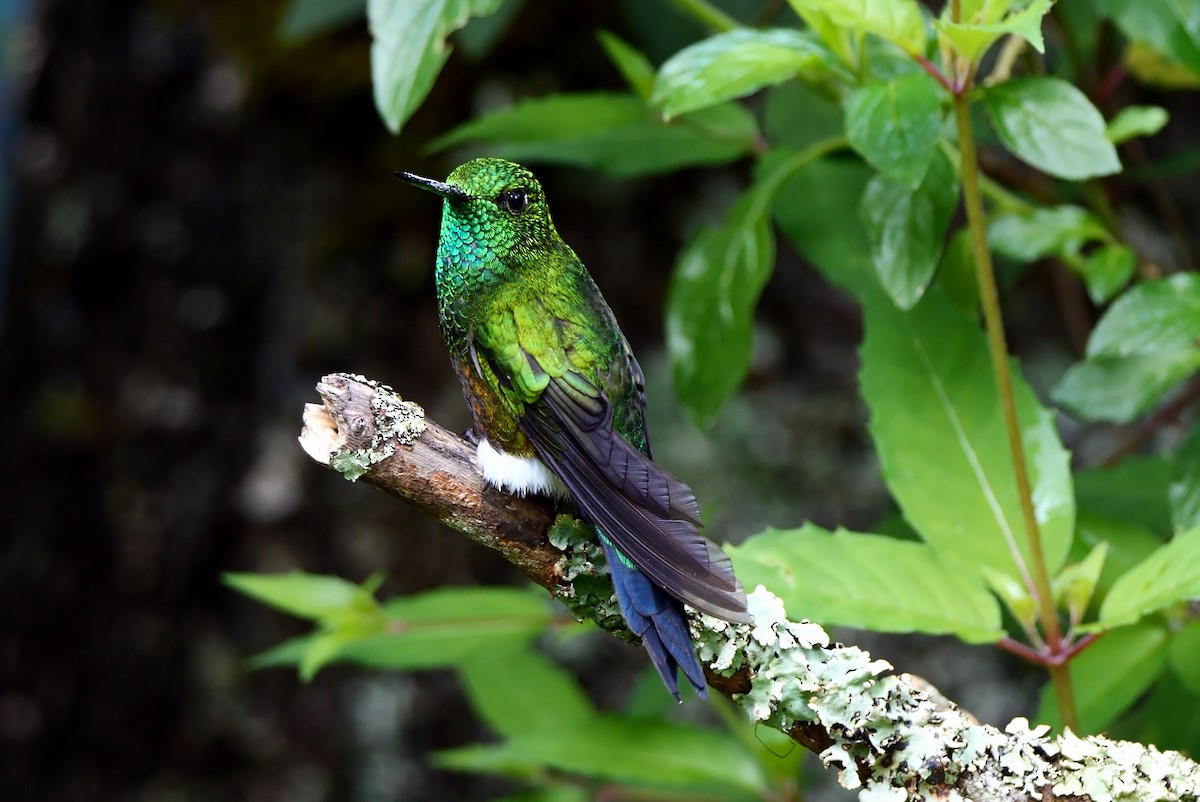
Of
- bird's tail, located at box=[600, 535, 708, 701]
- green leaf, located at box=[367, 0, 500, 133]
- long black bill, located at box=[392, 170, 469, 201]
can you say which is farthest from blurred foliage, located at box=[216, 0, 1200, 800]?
bird's tail, located at box=[600, 535, 708, 701]

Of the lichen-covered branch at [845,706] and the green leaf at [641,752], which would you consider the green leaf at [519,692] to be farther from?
the lichen-covered branch at [845,706]

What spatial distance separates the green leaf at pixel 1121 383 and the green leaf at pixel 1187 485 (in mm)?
85

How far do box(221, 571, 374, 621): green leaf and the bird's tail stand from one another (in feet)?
2.71

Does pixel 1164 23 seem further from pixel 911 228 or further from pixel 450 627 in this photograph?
pixel 450 627

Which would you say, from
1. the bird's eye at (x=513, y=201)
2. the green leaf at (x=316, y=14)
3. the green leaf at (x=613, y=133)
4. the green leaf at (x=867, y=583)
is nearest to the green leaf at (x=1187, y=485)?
the green leaf at (x=867, y=583)

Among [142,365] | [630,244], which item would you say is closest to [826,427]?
[630,244]

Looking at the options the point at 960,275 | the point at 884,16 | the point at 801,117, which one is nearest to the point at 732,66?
the point at 884,16

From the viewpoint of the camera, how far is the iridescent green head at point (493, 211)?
5.29 feet

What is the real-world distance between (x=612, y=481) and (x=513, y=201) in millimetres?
437

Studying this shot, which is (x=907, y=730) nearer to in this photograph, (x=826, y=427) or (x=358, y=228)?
(x=826, y=427)

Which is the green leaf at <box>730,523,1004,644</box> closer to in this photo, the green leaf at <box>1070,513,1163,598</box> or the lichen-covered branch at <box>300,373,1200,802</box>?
the lichen-covered branch at <box>300,373,1200,802</box>

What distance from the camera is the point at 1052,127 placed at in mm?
1469

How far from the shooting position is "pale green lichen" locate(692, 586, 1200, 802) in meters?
1.30

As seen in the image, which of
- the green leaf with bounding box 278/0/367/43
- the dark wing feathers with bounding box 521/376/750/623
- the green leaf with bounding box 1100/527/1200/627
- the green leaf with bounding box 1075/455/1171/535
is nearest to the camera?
the dark wing feathers with bounding box 521/376/750/623
